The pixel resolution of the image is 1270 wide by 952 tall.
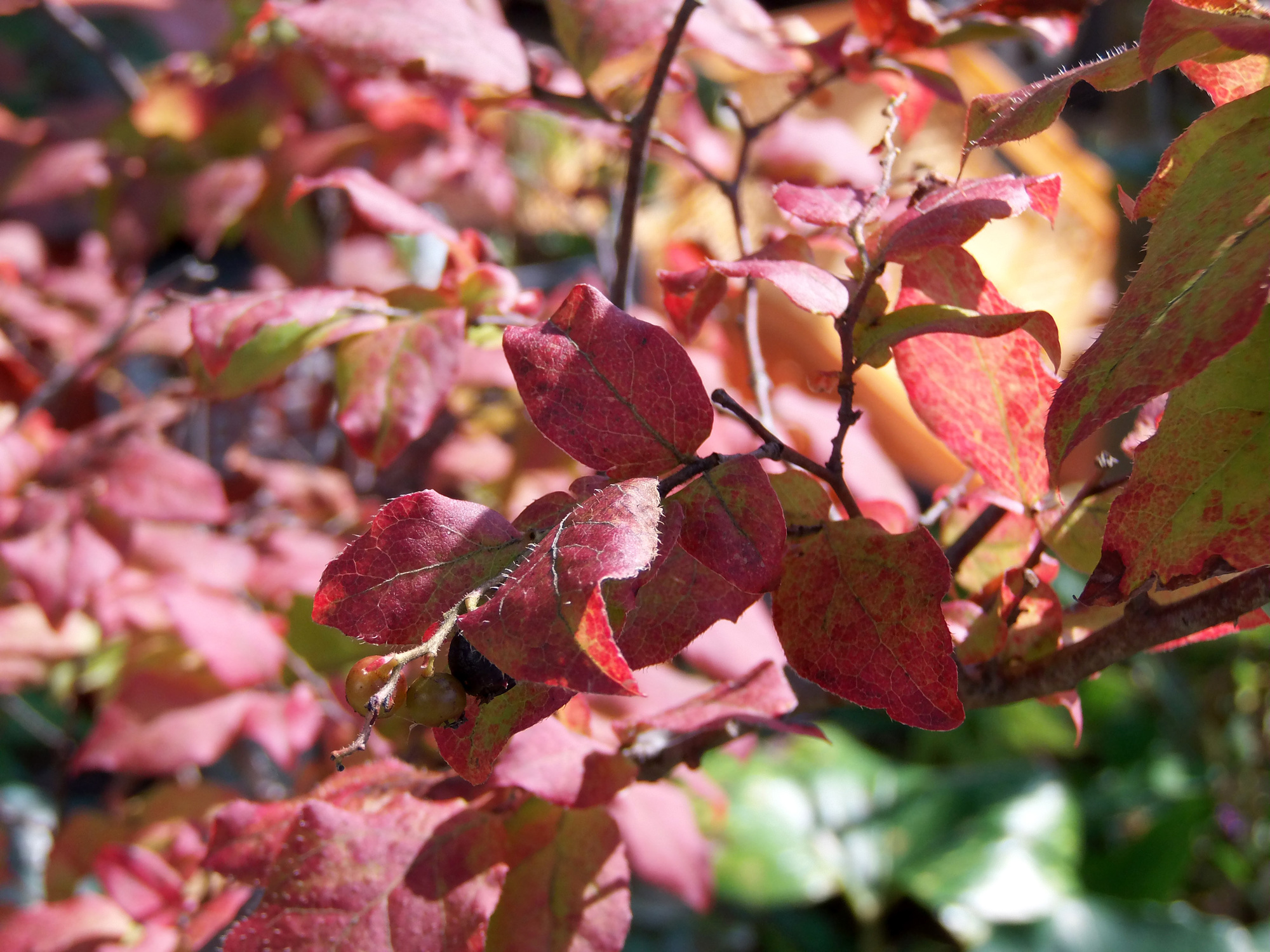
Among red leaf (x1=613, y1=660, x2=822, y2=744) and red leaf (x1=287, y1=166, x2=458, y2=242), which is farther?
red leaf (x1=287, y1=166, x2=458, y2=242)

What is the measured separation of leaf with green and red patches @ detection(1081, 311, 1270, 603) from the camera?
31 centimetres

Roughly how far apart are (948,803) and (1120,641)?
1.62 meters

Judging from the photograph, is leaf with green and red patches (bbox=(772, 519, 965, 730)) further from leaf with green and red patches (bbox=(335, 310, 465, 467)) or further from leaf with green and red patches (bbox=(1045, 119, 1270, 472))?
leaf with green and red patches (bbox=(335, 310, 465, 467))

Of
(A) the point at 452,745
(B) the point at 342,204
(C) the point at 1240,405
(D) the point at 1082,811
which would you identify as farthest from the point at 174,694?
(D) the point at 1082,811

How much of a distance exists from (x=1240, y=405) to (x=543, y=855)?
1.28 ft

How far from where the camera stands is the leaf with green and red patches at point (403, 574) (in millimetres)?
339

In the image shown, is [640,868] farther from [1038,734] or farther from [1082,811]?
[1038,734]

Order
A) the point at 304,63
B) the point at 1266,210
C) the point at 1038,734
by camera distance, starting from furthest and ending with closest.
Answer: the point at 1038,734 → the point at 304,63 → the point at 1266,210

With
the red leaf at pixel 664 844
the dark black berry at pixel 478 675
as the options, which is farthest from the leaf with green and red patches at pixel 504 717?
the red leaf at pixel 664 844

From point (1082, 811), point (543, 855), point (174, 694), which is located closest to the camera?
point (543, 855)

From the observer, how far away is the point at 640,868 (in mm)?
781

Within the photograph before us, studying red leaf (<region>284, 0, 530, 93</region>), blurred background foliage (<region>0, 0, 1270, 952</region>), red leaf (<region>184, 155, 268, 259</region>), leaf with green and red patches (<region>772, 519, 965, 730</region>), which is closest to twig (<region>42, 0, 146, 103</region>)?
blurred background foliage (<region>0, 0, 1270, 952</region>)

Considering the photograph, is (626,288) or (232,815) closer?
(232,815)

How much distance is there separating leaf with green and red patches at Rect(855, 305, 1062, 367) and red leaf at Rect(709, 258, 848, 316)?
2 centimetres
